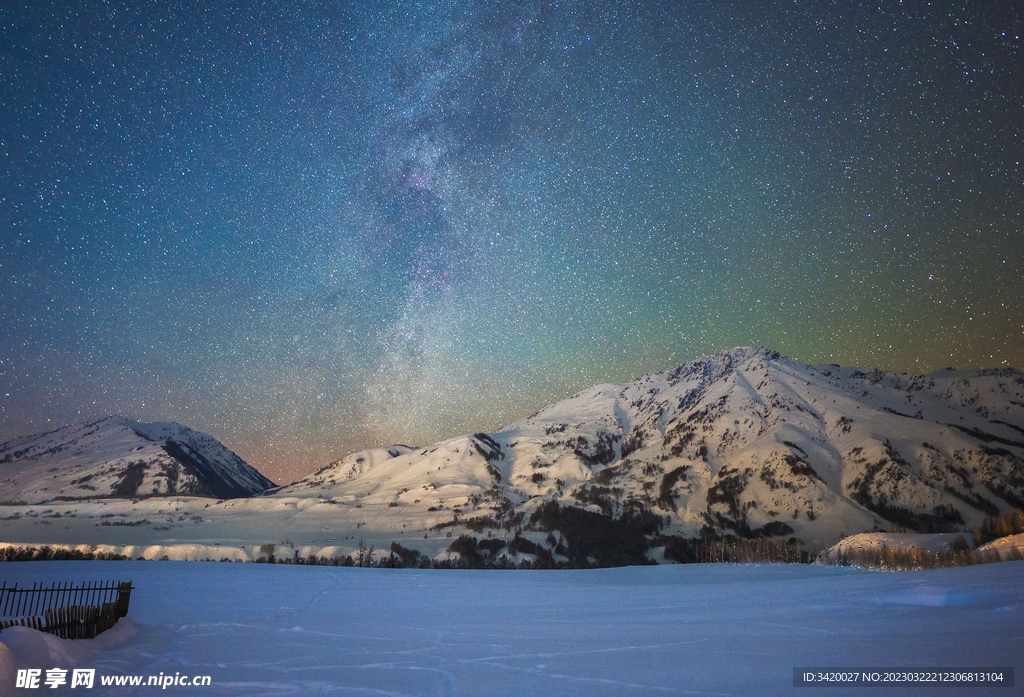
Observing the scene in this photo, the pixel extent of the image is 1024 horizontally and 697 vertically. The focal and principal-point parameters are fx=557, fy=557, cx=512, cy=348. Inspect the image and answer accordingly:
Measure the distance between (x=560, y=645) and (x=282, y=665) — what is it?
9557 mm

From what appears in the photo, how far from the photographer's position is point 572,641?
2119 centimetres

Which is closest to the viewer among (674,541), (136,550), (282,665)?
(282,665)

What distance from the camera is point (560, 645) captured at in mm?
20484

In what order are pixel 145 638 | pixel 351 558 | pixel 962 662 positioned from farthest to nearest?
pixel 351 558
pixel 145 638
pixel 962 662

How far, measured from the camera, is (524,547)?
151250 mm

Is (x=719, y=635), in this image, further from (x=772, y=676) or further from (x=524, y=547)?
(x=524, y=547)

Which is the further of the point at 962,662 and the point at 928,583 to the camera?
the point at 928,583

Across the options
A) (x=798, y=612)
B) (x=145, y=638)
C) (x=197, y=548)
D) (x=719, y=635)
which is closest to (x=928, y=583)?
(x=798, y=612)

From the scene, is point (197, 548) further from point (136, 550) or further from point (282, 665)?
point (282, 665)

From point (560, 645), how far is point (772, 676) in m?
8.02

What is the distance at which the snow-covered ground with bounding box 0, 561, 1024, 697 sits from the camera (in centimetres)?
1507

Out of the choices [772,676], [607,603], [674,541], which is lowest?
[674,541]

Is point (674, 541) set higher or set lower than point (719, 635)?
lower

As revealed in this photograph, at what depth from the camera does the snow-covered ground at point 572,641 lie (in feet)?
49.4
